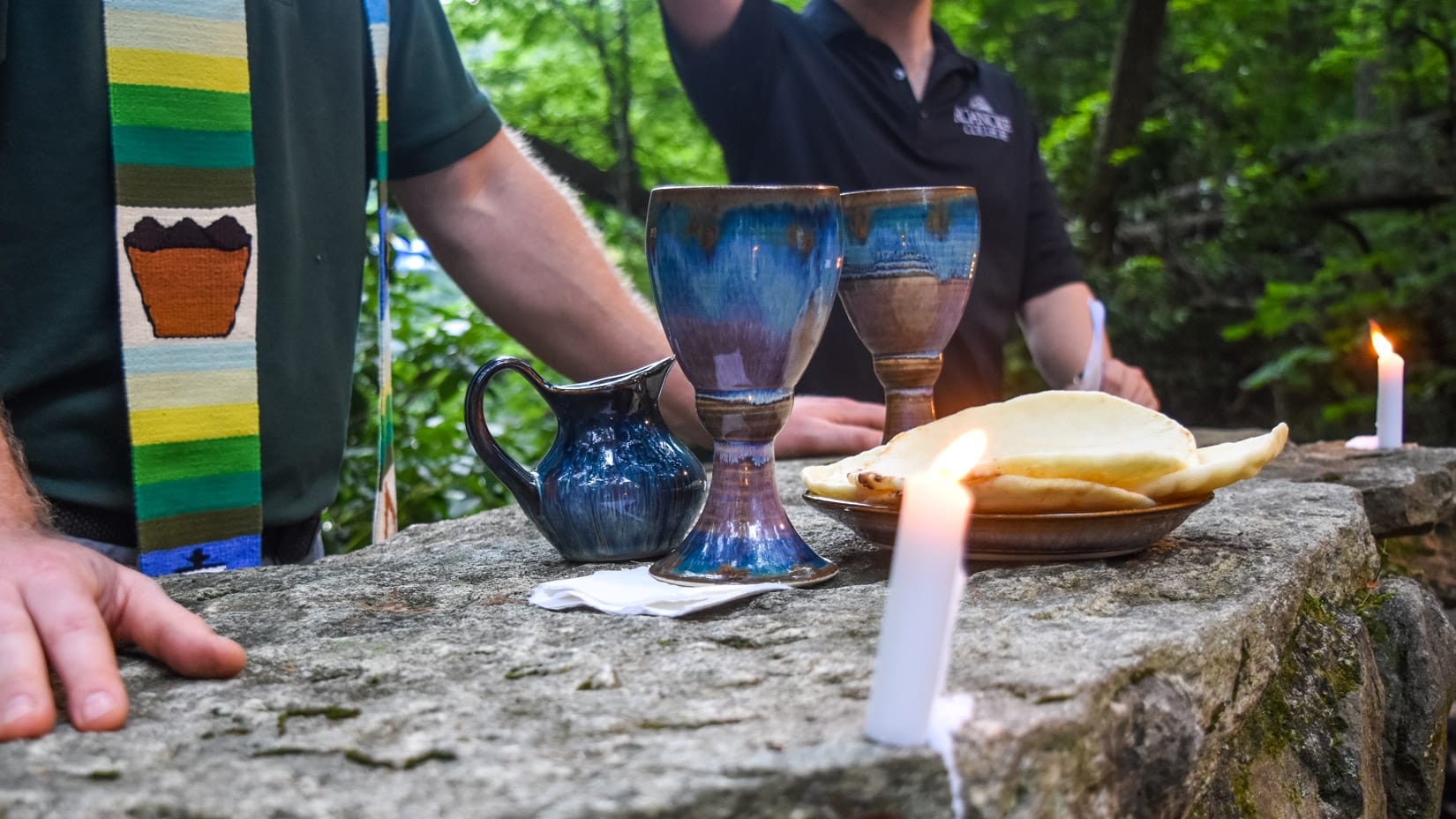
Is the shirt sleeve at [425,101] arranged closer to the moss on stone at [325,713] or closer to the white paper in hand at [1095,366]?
the moss on stone at [325,713]

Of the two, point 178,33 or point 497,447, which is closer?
point 497,447

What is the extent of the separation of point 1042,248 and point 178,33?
6.93 feet

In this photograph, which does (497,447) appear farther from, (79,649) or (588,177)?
(588,177)

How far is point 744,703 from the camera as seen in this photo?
75cm

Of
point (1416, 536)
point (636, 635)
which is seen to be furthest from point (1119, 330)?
point (636, 635)

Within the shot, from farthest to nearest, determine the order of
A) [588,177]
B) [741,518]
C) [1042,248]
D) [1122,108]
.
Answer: [588,177]
[1122,108]
[1042,248]
[741,518]

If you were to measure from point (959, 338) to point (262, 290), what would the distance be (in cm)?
167

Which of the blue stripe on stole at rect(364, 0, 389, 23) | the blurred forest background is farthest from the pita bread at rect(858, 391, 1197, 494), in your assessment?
the blurred forest background

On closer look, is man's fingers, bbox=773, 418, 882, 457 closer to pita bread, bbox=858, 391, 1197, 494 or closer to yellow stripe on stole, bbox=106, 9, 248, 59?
pita bread, bbox=858, 391, 1197, 494

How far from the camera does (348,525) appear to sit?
2.82m

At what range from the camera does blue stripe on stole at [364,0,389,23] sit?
1.56 metres

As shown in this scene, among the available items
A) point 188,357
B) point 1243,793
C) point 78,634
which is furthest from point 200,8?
point 1243,793

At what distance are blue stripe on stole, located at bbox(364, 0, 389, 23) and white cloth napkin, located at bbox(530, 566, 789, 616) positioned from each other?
90cm

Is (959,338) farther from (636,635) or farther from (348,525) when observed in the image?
(636,635)
